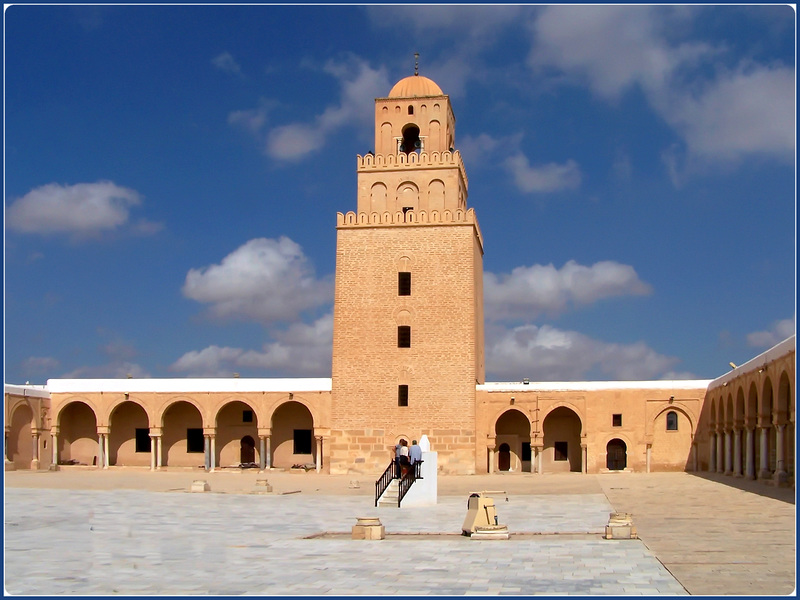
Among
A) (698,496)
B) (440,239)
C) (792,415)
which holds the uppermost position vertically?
(440,239)

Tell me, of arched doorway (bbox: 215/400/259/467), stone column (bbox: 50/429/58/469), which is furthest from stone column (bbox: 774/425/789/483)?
stone column (bbox: 50/429/58/469)

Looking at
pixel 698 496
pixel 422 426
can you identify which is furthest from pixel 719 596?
pixel 422 426

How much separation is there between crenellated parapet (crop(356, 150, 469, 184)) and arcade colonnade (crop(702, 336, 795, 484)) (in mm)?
11202

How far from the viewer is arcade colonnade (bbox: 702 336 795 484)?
2058cm

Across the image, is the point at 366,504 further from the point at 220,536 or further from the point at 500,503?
the point at 220,536

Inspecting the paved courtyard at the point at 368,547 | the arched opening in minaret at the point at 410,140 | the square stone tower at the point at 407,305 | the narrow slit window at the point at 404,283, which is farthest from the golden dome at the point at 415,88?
the paved courtyard at the point at 368,547

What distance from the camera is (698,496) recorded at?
18.6 meters

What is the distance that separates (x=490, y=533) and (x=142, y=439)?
24.4m

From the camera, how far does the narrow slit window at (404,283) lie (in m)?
29.7

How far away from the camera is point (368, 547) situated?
1066cm

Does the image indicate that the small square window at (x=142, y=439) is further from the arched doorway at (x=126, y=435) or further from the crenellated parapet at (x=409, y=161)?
the crenellated parapet at (x=409, y=161)

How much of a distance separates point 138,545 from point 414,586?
176 inches

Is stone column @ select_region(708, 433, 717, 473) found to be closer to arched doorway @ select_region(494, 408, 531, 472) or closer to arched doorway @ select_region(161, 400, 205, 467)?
arched doorway @ select_region(494, 408, 531, 472)

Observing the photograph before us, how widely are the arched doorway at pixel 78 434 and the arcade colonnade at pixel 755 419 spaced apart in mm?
21645
